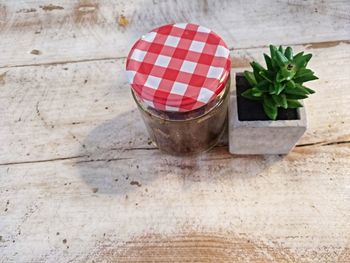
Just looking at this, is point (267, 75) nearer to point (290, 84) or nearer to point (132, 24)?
point (290, 84)

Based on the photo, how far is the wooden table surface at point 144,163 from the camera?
538mm

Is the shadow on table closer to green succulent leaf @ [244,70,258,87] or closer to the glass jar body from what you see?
the glass jar body

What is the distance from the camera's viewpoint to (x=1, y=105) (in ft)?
2.11

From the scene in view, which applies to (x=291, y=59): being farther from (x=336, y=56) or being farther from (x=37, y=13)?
(x=37, y=13)

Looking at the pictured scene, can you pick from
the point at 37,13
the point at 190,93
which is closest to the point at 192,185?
the point at 190,93

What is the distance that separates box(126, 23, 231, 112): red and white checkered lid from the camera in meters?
0.45

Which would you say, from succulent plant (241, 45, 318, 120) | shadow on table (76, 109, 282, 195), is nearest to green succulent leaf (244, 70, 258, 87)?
succulent plant (241, 45, 318, 120)

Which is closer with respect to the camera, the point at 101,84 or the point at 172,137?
the point at 172,137

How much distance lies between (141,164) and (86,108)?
0.13 meters

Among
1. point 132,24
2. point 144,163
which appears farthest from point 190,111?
point 132,24

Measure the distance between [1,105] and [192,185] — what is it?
338mm

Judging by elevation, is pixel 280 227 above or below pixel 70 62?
below

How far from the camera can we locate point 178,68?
465 mm

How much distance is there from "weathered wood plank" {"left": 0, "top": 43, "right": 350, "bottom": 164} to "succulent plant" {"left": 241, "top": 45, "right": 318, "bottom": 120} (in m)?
0.14
